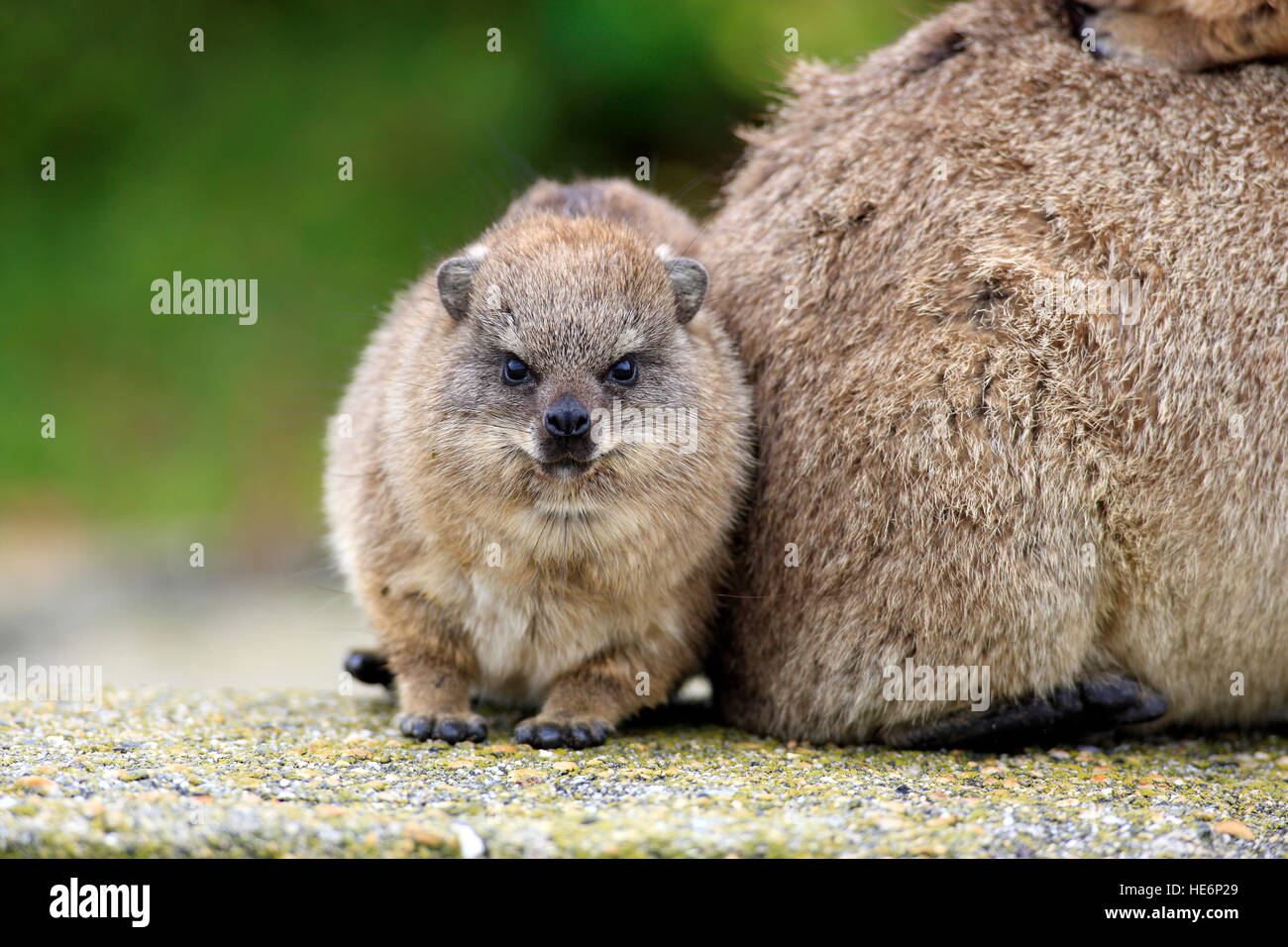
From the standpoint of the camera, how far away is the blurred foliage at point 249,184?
612 inches

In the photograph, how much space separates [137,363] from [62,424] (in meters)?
1.13

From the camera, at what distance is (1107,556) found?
270 inches

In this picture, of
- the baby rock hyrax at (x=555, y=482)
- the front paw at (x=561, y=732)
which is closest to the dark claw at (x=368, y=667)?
the baby rock hyrax at (x=555, y=482)

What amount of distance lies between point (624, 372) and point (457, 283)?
1.05 m

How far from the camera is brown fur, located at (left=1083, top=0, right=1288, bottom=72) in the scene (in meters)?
7.31

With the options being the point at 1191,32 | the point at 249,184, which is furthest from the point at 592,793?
the point at 249,184

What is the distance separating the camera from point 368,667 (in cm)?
810

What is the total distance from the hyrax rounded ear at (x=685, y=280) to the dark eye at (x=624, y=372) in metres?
0.44

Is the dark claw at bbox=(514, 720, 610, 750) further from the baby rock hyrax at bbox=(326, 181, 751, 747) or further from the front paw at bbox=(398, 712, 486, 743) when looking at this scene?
the front paw at bbox=(398, 712, 486, 743)

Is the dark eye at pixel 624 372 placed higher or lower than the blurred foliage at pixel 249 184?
lower

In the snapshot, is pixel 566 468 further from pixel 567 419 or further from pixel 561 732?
pixel 561 732

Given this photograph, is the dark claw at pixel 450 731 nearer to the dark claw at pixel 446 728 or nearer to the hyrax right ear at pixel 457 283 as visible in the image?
the dark claw at pixel 446 728
